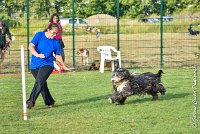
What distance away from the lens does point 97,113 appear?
1084 cm

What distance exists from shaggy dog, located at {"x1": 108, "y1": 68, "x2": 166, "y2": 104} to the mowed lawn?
8.6 inches

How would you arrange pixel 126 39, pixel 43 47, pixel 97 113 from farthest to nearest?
pixel 126 39, pixel 43 47, pixel 97 113

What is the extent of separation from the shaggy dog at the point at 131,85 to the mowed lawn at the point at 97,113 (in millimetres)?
219

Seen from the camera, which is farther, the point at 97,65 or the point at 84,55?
the point at 84,55

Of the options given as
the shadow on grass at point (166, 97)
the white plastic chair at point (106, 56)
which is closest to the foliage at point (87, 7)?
the white plastic chair at point (106, 56)

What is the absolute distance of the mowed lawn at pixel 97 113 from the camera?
29.9ft

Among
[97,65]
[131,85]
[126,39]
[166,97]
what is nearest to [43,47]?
[131,85]

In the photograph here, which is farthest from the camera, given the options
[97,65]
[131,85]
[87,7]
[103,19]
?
[87,7]

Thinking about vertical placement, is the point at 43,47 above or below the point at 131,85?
above

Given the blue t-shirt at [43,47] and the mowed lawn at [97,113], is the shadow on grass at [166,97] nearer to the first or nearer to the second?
the mowed lawn at [97,113]

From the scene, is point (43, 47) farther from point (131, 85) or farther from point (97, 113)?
point (131, 85)

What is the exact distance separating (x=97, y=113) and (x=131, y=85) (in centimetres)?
153

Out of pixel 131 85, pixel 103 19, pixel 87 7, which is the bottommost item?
pixel 131 85

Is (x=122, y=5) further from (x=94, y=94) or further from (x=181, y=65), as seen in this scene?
(x=94, y=94)
